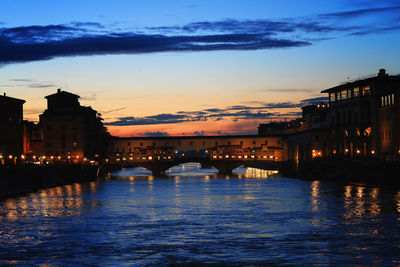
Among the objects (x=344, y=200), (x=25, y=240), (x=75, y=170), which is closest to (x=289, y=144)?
(x=75, y=170)

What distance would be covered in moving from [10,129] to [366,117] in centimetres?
6616

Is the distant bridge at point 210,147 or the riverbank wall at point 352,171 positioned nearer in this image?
the riverbank wall at point 352,171

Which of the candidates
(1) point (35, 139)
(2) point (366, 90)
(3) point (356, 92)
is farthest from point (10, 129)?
(2) point (366, 90)

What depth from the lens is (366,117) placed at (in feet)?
403

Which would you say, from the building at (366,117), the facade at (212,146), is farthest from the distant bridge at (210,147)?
the building at (366,117)

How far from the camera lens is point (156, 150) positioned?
17812 cm

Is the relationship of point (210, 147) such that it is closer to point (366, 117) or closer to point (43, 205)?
point (366, 117)

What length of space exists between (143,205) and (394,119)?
46.4 meters

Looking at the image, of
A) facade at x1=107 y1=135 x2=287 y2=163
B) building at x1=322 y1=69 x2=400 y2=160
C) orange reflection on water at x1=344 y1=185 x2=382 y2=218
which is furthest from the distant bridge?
orange reflection on water at x1=344 y1=185 x2=382 y2=218

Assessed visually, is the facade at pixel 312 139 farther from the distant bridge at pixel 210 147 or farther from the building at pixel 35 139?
the building at pixel 35 139

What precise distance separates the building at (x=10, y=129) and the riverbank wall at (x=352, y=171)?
53178 millimetres

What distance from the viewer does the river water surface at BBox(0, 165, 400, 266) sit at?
35656mm

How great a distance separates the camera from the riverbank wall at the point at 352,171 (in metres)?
82.8

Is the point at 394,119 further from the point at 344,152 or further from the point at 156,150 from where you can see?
the point at 156,150
